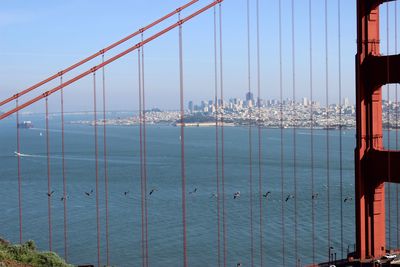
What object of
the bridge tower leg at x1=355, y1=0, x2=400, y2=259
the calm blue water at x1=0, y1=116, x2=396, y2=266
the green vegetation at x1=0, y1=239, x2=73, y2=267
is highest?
the bridge tower leg at x1=355, y1=0, x2=400, y2=259

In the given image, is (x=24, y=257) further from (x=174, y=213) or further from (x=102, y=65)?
(x=174, y=213)

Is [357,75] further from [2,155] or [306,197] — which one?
[2,155]

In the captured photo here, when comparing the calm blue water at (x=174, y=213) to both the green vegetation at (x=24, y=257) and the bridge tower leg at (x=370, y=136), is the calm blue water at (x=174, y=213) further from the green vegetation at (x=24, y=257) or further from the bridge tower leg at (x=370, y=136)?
the green vegetation at (x=24, y=257)

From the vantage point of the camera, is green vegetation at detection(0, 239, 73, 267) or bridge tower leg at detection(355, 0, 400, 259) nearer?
green vegetation at detection(0, 239, 73, 267)

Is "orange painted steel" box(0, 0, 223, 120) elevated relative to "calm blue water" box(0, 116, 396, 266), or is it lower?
elevated

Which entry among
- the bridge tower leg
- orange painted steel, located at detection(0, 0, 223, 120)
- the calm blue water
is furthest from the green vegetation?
the calm blue water

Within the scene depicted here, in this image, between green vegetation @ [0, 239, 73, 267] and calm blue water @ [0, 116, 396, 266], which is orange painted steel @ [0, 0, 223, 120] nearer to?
green vegetation @ [0, 239, 73, 267]

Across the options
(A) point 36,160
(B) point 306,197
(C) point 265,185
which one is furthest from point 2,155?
(B) point 306,197

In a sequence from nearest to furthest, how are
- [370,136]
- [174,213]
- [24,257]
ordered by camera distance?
[24,257] < [370,136] < [174,213]

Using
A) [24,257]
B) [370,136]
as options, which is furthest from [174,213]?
[24,257]
